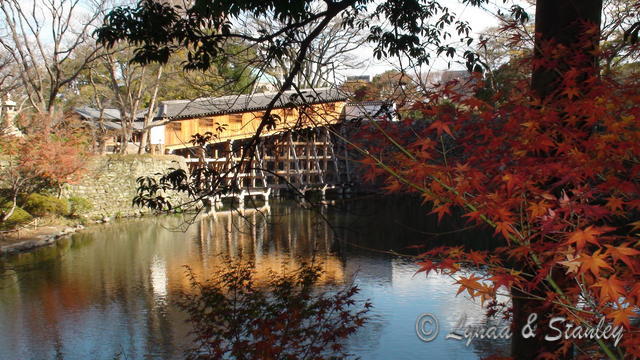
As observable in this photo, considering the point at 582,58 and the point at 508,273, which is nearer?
the point at 508,273

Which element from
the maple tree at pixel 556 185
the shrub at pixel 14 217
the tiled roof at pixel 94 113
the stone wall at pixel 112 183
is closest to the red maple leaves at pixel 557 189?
the maple tree at pixel 556 185

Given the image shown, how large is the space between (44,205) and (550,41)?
12113 mm

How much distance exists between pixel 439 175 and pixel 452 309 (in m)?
4.72

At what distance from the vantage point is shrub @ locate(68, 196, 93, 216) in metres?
13.3

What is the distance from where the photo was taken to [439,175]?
2.18m

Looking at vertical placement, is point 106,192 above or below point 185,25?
below

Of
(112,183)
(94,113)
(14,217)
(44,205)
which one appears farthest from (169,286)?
(94,113)

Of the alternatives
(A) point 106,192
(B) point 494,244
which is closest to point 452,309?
(B) point 494,244

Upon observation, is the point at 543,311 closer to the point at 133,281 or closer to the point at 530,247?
the point at 530,247

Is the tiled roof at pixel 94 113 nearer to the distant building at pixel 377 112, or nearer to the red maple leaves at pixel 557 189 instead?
the distant building at pixel 377 112

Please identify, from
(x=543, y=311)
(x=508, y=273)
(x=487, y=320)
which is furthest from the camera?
(x=487, y=320)

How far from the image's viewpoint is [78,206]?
1348 cm

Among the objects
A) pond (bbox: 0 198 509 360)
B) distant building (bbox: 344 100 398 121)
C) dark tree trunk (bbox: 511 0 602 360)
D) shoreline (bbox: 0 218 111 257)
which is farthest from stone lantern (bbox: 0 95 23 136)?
dark tree trunk (bbox: 511 0 602 360)

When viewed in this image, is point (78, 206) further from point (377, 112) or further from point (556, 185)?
point (556, 185)
